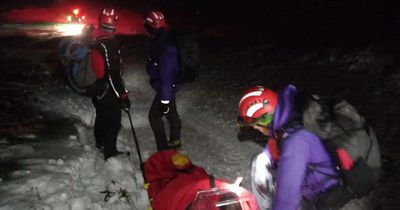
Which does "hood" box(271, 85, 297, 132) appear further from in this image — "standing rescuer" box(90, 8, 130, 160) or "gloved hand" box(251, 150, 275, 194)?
"standing rescuer" box(90, 8, 130, 160)

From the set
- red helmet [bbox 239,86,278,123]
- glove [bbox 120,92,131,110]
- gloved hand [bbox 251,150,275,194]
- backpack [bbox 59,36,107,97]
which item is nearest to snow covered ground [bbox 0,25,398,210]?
glove [bbox 120,92,131,110]

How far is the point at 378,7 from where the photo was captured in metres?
19.2

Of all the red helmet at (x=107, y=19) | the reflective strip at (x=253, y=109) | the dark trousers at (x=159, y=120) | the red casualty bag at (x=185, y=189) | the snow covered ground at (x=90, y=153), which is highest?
the red helmet at (x=107, y=19)

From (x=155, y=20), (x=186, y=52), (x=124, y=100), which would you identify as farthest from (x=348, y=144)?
(x=124, y=100)

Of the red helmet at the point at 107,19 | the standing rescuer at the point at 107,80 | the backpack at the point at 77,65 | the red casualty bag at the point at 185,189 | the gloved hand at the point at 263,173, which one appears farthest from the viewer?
the red helmet at the point at 107,19

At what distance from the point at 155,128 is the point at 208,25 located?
51.9ft

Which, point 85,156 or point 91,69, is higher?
point 91,69

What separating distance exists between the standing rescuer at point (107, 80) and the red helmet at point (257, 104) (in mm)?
2909

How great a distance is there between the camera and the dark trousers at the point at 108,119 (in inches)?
241

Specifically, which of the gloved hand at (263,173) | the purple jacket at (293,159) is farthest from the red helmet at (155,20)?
the purple jacket at (293,159)

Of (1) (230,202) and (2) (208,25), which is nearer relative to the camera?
(1) (230,202)


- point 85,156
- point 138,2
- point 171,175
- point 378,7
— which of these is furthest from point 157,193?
point 138,2

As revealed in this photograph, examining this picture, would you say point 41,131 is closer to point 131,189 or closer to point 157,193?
point 131,189

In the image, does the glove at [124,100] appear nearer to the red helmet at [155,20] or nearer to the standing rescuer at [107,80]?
Result: the standing rescuer at [107,80]
